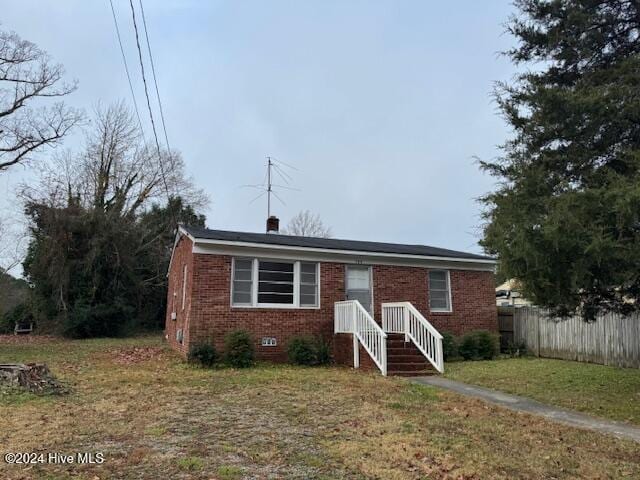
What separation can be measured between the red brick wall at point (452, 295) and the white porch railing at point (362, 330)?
68.3 inches

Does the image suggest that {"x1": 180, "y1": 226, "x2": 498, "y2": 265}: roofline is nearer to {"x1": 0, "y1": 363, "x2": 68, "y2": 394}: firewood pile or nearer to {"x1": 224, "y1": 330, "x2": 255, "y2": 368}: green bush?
{"x1": 224, "y1": 330, "x2": 255, "y2": 368}: green bush

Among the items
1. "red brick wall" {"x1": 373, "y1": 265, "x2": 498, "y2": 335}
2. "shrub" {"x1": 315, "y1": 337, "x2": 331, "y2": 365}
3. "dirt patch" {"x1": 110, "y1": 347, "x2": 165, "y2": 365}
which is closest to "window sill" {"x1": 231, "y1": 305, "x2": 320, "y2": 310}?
"shrub" {"x1": 315, "y1": 337, "x2": 331, "y2": 365}

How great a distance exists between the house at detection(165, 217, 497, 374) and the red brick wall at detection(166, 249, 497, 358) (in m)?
0.03

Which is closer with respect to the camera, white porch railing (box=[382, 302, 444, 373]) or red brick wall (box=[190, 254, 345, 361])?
white porch railing (box=[382, 302, 444, 373])

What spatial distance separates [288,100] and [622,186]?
45.7ft

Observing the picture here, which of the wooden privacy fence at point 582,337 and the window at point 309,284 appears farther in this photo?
the window at point 309,284

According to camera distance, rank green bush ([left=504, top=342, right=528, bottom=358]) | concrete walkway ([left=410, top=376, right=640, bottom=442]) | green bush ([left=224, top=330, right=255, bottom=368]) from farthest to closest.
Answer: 1. green bush ([left=504, top=342, right=528, bottom=358])
2. green bush ([left=224, top=330, right=255, bottom=368])
3. concrete walkway ([left=410, top=376, right=640, bottom=442])

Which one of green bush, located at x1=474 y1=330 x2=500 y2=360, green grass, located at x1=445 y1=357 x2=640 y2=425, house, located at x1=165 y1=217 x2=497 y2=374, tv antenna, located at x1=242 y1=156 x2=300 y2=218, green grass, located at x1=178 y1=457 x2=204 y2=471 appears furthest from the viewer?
tv antenna, located at x1=242 y1=156 x2=300 y2=218

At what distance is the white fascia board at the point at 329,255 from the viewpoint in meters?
12.5

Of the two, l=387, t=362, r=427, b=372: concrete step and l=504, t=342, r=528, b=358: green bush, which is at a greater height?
l=504, t=342, r=528, b=358: green bush

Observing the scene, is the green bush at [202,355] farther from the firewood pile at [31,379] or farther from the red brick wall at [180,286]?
the firewood pile at [31,379]

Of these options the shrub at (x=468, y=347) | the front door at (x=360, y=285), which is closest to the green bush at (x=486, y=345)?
the shrub at (x=468, y=347)

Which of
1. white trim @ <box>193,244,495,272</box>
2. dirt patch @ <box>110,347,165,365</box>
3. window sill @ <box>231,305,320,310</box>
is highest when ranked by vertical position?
white trim @ <box>193,244,495,272</box>

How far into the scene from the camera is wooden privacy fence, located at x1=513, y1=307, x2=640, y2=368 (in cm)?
1192
